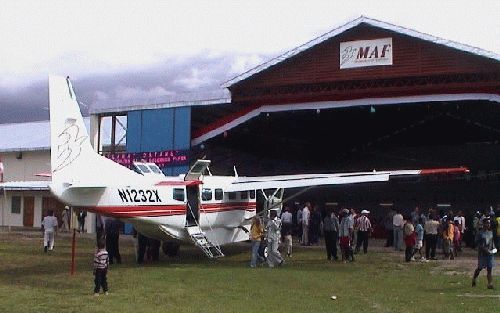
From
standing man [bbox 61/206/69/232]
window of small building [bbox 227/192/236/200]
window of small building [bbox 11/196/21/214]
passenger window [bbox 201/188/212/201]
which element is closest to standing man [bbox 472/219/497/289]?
passenger window [bbox 201/188/212/201]

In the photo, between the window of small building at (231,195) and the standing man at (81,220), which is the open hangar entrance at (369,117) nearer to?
the window of small building at (231,195)

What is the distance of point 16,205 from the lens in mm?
44375

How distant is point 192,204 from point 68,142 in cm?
448

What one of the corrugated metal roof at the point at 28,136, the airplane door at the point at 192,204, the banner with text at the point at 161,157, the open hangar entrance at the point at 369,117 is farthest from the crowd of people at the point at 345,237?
the corrugated metal roof at the point at 28,136

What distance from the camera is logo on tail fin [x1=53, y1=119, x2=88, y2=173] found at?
17156 millimetres

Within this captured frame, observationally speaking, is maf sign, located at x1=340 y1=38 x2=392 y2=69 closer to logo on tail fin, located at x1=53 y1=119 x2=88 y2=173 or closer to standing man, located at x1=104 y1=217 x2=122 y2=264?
standing man, located at x1=104 y1=217 x2=122 y2=264

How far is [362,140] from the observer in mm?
41219

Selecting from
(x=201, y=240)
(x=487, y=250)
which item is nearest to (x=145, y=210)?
(x=201, y=240)

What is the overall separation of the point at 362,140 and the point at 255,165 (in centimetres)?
732

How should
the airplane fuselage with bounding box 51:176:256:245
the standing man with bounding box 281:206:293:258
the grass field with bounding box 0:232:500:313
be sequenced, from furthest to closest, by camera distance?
the standing man with bounding box 281:206:293:258 < the airplane fuselage with bounding box 51:176:256:245 < the grass field with bounding box 0:232:500:313

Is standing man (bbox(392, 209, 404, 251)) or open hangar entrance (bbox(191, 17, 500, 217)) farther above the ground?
open hangar entrance (bbox(191, 17, 500, 217))

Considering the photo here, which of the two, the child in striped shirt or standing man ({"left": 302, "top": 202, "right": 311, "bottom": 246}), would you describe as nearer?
the child in striped shirt

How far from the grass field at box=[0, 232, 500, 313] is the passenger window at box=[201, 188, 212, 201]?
208 centimetres

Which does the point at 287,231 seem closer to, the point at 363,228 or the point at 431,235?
the point at 363,228
